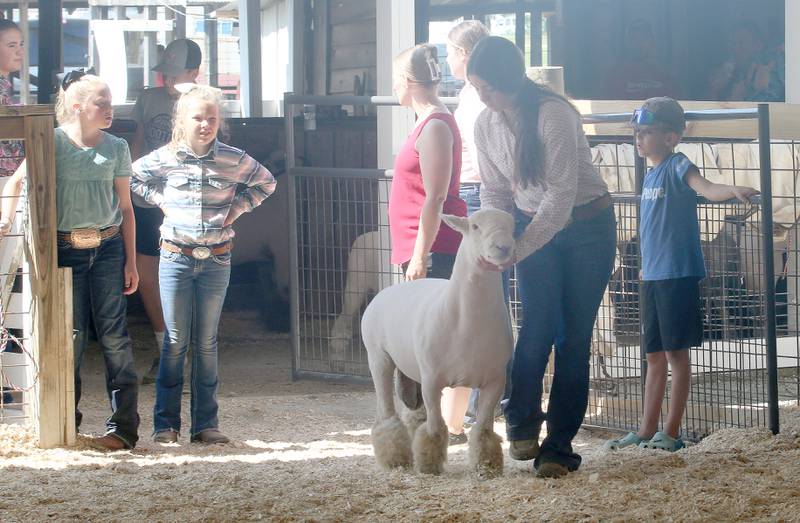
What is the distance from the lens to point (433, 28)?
1156cm

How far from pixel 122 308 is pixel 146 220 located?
217cm

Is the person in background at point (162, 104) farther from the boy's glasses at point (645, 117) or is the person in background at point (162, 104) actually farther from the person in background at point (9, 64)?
the boy's glasses at point (645, 117)

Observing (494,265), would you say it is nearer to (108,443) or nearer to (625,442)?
(625,442)

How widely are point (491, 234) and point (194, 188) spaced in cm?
195

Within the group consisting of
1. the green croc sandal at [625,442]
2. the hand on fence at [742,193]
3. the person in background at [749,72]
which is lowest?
the green croc sandal at [625,442]

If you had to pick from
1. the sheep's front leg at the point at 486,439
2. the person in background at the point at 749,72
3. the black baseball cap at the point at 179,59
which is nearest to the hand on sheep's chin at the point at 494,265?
the sheep's front leg at the point at 486,439

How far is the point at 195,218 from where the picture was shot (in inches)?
222

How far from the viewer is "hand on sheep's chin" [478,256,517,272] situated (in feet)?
13.9

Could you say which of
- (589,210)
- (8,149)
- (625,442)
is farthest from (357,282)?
(589,210)

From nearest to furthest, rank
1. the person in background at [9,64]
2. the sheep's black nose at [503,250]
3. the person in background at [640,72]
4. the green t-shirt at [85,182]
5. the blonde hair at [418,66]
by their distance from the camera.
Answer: the sheep's black nose at [503,250]
the blonde hair at [418,66]
the green t-shirt at [85,182]
the person in background at [9,64]
the person in background at [640,72]

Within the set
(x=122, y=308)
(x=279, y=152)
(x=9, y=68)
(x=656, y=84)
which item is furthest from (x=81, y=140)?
(x=656, y=84)

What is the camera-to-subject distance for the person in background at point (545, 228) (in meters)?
4.38

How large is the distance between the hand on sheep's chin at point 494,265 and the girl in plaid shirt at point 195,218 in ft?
5.85

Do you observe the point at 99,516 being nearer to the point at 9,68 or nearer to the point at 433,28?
the point at 9,68
